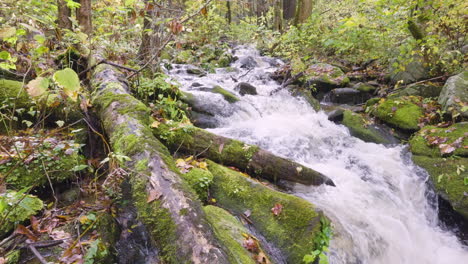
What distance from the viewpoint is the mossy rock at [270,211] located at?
9.92ft

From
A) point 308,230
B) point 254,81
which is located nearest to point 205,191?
point 308,230

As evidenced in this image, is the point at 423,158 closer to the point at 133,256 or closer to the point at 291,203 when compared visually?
the point at 291,203

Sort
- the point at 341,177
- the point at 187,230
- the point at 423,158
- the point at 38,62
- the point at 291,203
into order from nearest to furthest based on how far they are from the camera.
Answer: the point at 187,230, the point at 291,203, the point at 38,62, the point at 341,177, the point at 423,158

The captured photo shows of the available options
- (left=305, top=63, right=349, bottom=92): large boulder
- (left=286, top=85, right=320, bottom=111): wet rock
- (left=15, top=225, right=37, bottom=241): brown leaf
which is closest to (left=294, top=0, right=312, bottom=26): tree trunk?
(left=305, top=63, right=349, bottom=92): large boulder

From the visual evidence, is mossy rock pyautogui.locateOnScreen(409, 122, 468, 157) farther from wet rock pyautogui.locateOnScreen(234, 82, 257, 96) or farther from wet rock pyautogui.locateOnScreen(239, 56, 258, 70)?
wet rock pyautogui.locateOnScreen(239, 56, 258, 70)

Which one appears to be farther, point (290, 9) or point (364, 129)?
point (290, 9)

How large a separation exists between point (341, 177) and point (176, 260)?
4.01 meters

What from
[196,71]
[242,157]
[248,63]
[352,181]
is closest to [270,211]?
[242,157]

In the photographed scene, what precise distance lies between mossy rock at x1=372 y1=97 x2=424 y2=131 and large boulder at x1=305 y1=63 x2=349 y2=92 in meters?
2.22

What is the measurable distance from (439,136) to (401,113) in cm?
147

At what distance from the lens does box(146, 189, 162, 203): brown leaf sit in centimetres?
227

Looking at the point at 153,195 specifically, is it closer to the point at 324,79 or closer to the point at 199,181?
the point at 199,181

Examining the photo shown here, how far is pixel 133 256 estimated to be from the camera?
8.77ft

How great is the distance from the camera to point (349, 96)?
29.2ft
